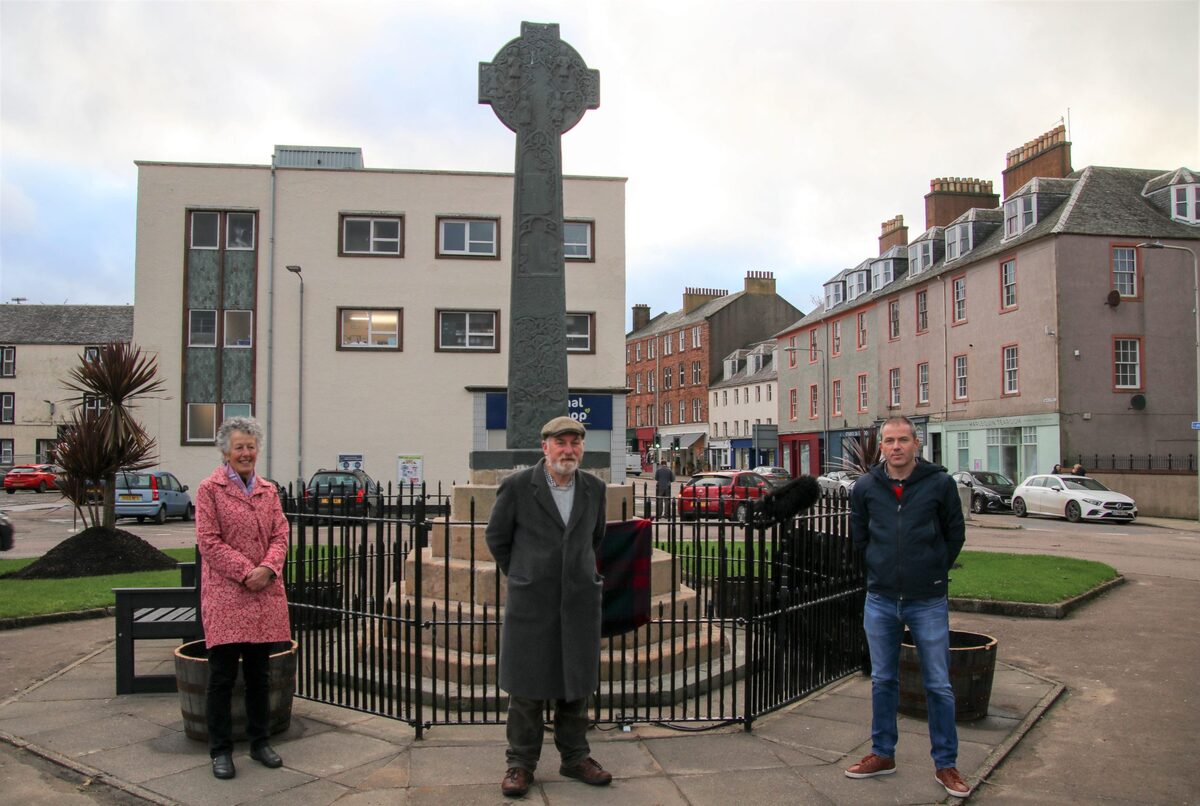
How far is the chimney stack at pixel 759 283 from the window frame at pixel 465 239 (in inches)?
1672

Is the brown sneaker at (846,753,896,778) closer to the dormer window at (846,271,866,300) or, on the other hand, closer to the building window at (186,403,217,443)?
the building window at (186,403,217,443)

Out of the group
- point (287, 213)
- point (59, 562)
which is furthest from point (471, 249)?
point (59, 562)

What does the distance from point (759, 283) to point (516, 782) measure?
67469 millimetres

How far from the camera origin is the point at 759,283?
69.9 meters

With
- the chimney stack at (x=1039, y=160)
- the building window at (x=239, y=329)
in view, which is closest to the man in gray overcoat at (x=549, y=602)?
the building window at (x=239, y=329)

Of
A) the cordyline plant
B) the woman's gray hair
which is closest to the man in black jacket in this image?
the woman's gray hair

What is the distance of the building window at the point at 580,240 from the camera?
29.4m

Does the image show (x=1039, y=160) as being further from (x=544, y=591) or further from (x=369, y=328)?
(x=544, y=591)

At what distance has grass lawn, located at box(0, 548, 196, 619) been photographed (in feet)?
32.4

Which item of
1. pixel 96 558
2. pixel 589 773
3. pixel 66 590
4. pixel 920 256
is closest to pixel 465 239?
pixel 96 558

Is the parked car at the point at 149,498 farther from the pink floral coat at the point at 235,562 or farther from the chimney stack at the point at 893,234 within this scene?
the chimney stack at the point at 893,234

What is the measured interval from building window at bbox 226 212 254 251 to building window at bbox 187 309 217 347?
90.5 inches

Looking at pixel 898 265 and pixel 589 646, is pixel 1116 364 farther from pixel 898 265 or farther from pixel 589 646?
pixel 589 646

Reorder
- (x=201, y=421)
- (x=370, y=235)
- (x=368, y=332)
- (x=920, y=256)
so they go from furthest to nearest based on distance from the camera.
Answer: (x=920, y=256)
(x=370, y=235)
(x=368, y=332)
(x=201, y=421)
